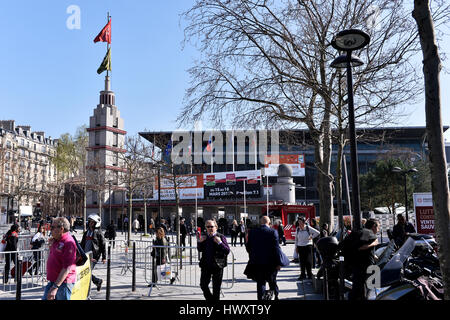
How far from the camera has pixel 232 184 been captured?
1796 inches

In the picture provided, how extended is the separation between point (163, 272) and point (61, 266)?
4.84 metres

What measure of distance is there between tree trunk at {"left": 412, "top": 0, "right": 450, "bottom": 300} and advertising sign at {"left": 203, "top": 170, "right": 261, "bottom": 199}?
38934mm

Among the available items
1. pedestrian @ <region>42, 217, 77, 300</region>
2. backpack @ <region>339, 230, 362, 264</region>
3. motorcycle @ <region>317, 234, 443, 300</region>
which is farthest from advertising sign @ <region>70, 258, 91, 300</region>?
backpack @ <region>339, 230, 362, 264</region>

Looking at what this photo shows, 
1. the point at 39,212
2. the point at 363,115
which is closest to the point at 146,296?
the point at 363,115

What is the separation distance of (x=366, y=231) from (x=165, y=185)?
43430 millimetres

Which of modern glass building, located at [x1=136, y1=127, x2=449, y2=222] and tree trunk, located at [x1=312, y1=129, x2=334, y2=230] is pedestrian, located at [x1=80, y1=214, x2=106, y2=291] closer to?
tree trunk, located at [x1=312, y1=129, x2=334, y2=230]

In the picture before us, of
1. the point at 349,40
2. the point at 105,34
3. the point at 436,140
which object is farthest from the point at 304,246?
the point at 105,34

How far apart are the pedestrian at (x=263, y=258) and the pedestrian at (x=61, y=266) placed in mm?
3082

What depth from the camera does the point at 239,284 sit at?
10.8 m

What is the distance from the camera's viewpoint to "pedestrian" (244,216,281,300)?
23.1 ft

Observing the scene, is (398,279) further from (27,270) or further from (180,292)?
(27,270)

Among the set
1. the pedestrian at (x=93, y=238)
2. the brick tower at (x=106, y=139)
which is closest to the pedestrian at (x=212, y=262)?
the pedestrian at (x=93, y=238)

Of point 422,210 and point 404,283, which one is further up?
point 422,210
